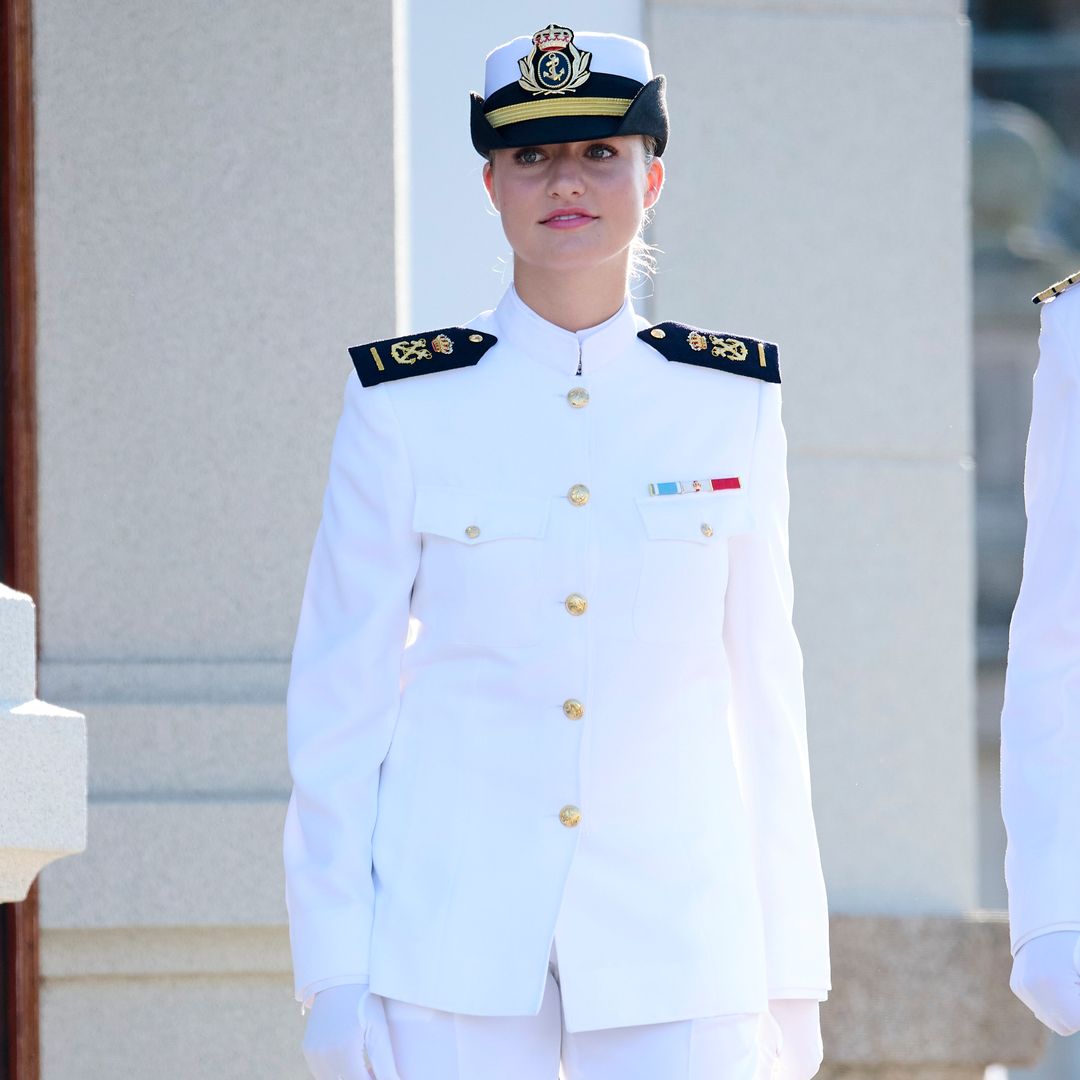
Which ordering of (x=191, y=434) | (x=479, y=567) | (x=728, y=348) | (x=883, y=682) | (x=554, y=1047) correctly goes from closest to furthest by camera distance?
(x=554, y=1047) < (x=479, y=567) < (x=728, y=348) < (x=191, y=434) < (x=883, y=682)

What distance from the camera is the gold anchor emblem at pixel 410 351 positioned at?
363 centimetres

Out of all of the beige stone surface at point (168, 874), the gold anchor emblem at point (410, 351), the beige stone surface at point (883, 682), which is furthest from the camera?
the beige stone surface at point (883, 682)

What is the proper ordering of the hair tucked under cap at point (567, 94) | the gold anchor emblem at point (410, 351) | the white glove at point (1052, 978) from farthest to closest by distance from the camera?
the gold anchor emblem at point (410, 351)
the hair tucked under cap at point (567, 94)
the white glove at point (1052, 978)

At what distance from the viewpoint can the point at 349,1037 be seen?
10.8ft

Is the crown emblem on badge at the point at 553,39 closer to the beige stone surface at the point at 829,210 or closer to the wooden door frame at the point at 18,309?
the wooden door frame at the point at 18,309

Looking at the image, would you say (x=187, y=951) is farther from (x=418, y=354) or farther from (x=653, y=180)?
(x=653, y=180)

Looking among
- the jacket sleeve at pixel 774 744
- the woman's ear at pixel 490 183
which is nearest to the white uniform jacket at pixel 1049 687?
the jacket sleeve at pixel 774 744

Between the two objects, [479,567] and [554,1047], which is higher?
[479,567]

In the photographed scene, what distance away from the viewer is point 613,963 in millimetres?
3350

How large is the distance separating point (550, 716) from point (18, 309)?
83.5 inches

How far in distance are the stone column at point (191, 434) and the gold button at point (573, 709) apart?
1668 millimetres

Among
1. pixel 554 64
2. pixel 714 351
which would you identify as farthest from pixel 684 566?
pixel 554 64

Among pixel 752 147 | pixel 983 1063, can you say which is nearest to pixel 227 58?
pixel 752 147

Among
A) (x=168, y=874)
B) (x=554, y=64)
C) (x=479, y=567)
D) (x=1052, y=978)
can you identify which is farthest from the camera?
(x=168, y=874)
